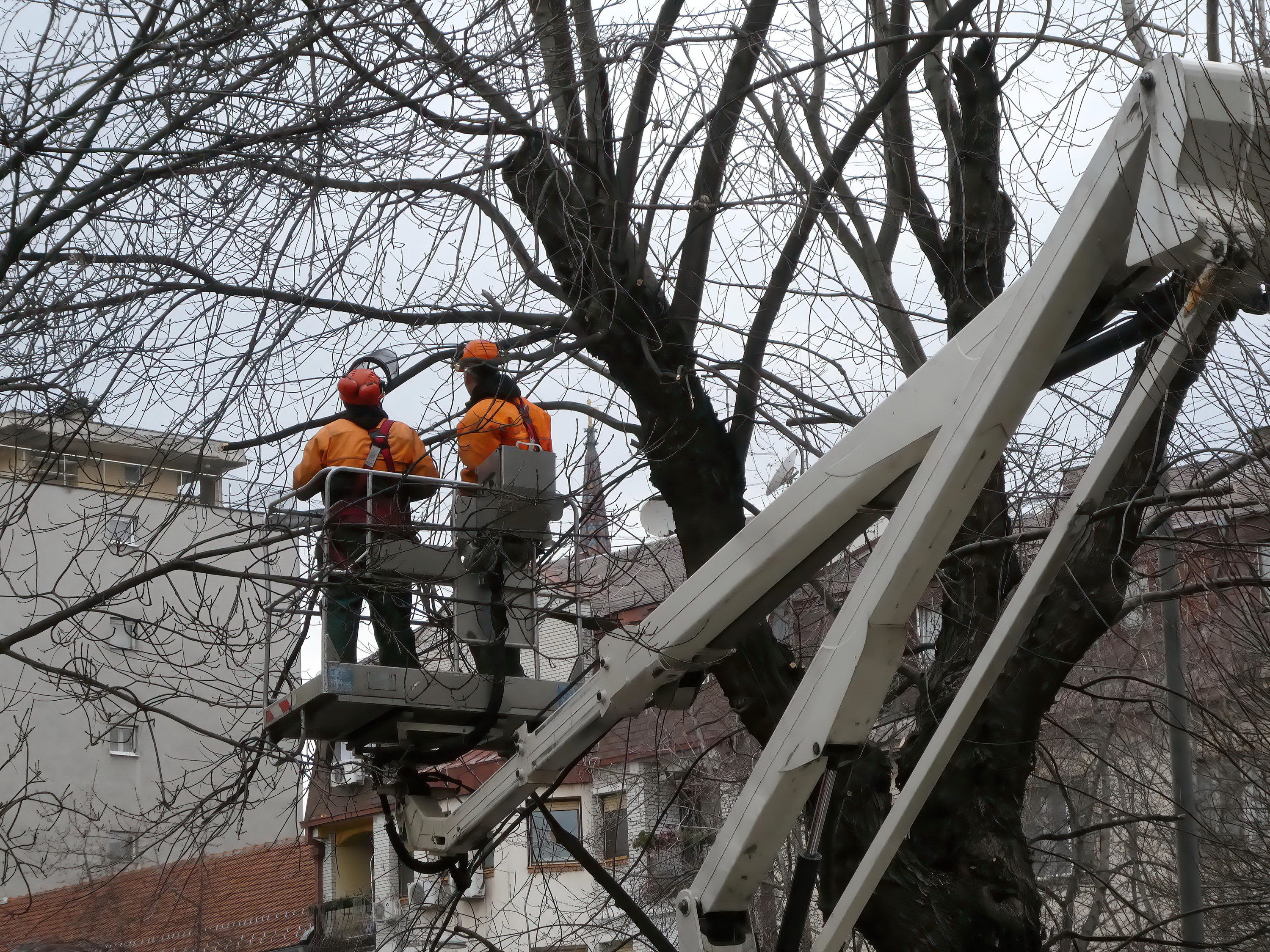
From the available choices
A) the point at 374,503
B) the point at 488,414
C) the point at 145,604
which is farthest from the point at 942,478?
the point at 145,604

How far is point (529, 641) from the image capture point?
7035mm

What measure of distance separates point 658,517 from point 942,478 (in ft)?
10.6

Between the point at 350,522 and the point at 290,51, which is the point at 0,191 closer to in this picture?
the point at 290,51

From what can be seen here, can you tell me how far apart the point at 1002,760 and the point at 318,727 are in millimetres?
3315

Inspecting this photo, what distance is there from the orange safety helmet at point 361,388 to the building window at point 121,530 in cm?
120

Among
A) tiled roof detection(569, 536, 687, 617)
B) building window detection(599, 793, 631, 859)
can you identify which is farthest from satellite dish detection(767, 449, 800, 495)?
building window detection(599, 793, 631, 859)

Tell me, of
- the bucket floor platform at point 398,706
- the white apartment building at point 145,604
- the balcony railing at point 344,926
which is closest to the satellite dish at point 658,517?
the bucket floor platform at point 398,706

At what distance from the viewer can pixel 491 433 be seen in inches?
274

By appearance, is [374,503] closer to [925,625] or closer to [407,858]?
[407,858]

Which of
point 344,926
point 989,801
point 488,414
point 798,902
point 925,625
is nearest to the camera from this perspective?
point 798,902

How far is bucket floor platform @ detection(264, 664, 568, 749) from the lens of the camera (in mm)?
6621

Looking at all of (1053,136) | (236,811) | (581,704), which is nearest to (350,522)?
(581,704)

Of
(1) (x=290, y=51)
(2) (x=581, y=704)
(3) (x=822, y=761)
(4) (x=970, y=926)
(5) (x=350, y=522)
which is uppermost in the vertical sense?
(1) (x=290, y=51)

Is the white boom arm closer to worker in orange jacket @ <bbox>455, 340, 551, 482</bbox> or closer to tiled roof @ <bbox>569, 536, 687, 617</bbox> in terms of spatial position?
tiled roof @ <bbox>569, 536, 687, 617</bbox>
